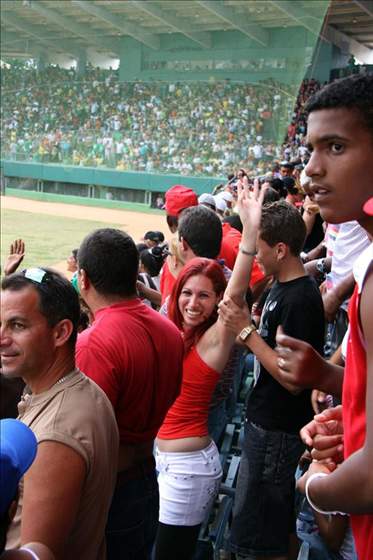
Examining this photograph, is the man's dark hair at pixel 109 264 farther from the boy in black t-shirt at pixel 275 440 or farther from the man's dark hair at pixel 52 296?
the boy in black t-shirt at pixel 275 440

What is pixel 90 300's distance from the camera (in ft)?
7.64

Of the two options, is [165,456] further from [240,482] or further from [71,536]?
[71,536]

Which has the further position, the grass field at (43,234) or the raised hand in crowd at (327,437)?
the grass field at (43,234)

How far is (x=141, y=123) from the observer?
82.4 feet

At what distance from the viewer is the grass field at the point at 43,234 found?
15378 millimetres

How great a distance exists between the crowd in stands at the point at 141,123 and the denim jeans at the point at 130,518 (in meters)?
18.5

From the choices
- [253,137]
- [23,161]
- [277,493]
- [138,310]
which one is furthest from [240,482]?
[23,161]

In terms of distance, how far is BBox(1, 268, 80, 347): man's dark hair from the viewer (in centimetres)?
185

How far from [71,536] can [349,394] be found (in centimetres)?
82

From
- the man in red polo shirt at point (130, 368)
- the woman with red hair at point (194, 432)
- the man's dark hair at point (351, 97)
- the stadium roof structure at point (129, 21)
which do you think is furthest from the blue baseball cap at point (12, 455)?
A: the stadium roof structure at point (129, 21)

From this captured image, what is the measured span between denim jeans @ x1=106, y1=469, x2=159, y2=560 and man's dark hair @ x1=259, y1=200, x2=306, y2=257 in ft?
3.75

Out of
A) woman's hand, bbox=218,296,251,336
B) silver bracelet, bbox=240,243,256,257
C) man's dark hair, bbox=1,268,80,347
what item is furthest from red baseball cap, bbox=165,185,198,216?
man's dark hair, bbox=1,268,80,347

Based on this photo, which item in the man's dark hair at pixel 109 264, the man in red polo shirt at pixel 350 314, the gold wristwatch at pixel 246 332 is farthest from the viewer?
the gold wristwatch at pixel 246 332

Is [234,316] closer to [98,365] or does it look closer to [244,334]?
[244,334]
